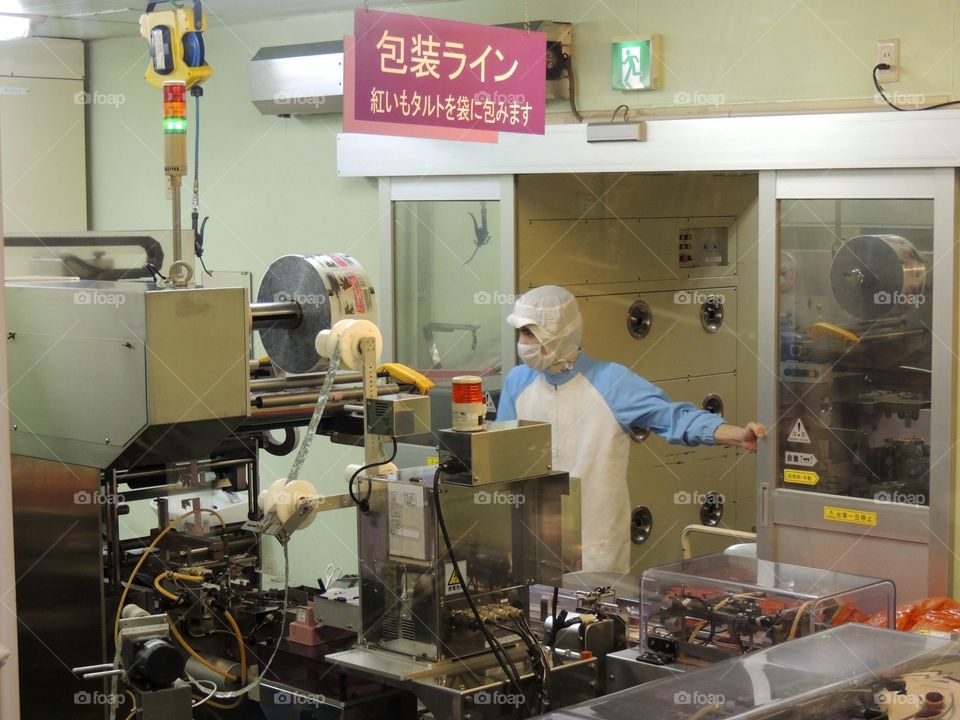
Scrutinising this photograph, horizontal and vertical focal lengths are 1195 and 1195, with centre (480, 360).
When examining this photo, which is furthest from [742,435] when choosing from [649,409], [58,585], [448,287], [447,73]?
[58,585]

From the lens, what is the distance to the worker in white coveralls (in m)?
→ 3.99

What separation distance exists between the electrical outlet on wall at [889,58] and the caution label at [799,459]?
115 cm

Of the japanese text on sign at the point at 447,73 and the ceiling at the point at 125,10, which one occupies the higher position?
the ceiling at the point at 125,10

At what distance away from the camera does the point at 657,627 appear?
2498mm

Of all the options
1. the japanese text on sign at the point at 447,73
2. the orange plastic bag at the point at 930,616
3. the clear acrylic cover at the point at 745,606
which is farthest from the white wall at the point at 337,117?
the clear acrylic cover at the point at 745,606

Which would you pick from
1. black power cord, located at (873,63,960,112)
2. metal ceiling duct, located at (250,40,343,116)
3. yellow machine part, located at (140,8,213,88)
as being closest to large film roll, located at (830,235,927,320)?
black power cord, located at (873,63,960,112)

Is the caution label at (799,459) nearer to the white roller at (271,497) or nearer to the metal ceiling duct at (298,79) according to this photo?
the white roller at (271,497)

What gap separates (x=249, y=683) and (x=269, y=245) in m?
3.20

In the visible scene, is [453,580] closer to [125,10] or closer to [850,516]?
[850,516]

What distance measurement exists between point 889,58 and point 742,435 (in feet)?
3.83

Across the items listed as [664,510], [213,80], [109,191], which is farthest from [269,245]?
[664,510]

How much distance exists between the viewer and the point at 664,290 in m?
4.85

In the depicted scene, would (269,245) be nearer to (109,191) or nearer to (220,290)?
(109,191)

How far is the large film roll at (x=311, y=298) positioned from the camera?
259 centimetres
